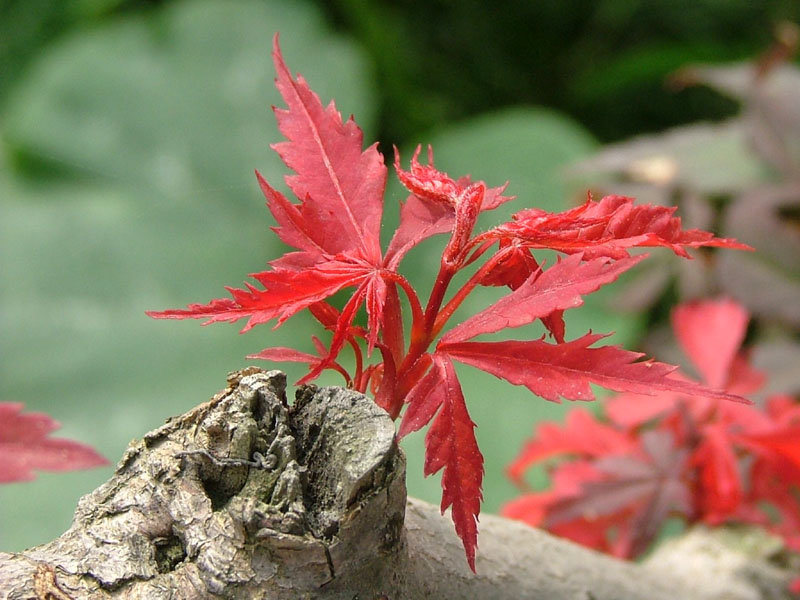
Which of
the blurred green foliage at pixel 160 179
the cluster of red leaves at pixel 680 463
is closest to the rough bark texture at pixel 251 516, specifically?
the cluster of red leaves at pixel 680 463

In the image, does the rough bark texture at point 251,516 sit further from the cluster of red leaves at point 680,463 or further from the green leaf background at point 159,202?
the green leaf background at point 159,202

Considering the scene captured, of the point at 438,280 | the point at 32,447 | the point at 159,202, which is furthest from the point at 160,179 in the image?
the point at 438,280

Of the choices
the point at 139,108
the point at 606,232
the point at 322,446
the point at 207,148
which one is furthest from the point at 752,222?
the point at 139,108

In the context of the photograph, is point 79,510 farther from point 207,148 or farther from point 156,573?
point 207,148

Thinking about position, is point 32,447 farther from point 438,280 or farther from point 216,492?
point 438,280

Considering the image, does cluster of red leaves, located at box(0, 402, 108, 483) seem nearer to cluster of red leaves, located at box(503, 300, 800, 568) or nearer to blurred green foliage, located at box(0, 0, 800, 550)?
cluster of red leaves, located at box(503, 300, 800, 568)

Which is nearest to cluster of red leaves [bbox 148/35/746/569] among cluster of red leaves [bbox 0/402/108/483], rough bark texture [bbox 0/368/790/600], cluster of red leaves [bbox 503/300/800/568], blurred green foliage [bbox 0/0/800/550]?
rough bark texture [bbox 0/368/790/600]
